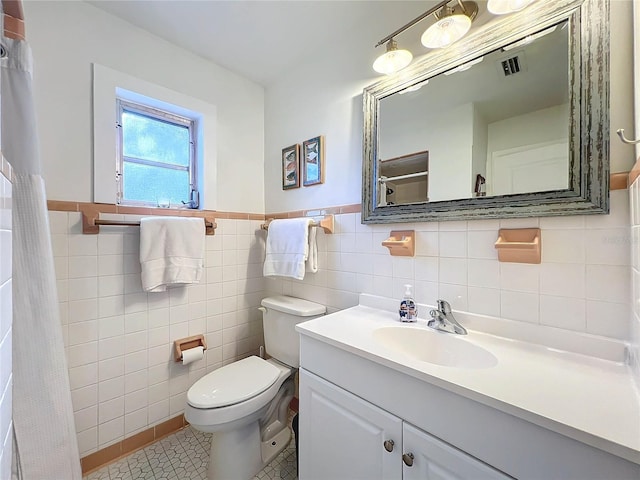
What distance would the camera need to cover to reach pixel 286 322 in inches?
59.7

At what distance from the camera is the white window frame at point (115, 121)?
1.30 meters

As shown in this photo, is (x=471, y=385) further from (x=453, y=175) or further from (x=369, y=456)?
(x=453, y=175)

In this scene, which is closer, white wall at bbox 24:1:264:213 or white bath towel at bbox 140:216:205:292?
white wall at bbox 24:1:264:213

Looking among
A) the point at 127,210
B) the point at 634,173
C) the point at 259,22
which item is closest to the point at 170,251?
the point at 127,210

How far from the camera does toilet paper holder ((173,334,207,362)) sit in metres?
1.54

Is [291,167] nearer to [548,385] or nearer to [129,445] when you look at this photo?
[548,385]

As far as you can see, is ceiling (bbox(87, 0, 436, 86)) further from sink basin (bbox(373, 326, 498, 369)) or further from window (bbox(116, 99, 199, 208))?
sink basin (bbox(373, 326, 498, 369))

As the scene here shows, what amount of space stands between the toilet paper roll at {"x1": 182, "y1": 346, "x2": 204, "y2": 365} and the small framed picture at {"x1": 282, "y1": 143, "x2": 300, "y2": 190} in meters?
1.15

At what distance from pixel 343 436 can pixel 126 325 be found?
4.05 ft

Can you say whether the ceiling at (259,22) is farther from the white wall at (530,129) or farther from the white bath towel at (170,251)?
the white bath towel at (170,251)

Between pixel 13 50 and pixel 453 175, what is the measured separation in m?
1.66

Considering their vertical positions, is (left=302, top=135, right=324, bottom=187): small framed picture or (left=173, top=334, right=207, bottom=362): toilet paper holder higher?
(left=302, top=135, right=324, bottom=187): small framed picture

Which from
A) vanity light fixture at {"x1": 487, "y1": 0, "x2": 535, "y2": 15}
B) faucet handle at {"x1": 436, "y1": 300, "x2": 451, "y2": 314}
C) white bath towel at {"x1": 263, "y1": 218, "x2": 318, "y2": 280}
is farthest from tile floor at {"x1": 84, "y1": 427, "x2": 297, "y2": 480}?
vanity light fixture at {"x1": 487, "y1": 0, "x2": 535, "y2": 15}

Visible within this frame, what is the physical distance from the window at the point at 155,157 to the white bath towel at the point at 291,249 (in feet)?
1.92
